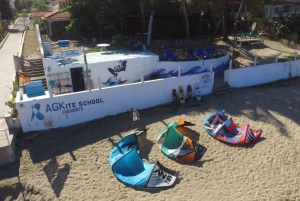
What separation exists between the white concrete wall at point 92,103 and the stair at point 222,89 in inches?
51.5

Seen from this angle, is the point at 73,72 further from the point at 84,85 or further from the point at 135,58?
the point at 135,58

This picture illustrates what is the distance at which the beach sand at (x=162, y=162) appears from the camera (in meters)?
9.16

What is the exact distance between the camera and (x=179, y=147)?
1088cm

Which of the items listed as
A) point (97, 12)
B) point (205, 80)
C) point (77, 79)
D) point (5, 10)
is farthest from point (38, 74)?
point (5, 10)

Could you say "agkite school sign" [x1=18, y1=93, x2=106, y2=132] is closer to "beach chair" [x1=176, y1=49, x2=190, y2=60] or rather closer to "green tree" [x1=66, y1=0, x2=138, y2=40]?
"beach chair" [x1=176, y1=49, x2=190, y2=60]

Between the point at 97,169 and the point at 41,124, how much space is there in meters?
4.07

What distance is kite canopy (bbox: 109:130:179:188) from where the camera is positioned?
370 inches

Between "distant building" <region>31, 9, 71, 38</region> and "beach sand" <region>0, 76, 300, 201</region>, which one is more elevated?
"distant building" <region>31, 9, 71, 38</region>

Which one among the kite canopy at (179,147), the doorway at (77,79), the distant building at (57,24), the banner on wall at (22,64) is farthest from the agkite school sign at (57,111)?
the distant building at (57,24)

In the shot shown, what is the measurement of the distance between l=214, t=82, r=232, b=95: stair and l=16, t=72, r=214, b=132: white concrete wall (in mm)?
1307

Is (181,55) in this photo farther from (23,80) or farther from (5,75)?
(5,75)

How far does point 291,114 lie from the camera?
46.7ft

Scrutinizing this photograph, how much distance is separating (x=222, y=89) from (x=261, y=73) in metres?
3.61

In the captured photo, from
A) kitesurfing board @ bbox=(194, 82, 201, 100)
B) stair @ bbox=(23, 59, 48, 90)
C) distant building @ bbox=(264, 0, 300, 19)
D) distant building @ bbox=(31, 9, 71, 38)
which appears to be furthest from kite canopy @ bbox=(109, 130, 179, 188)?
distant building @ bbox=(264, 0, 300, 19)
